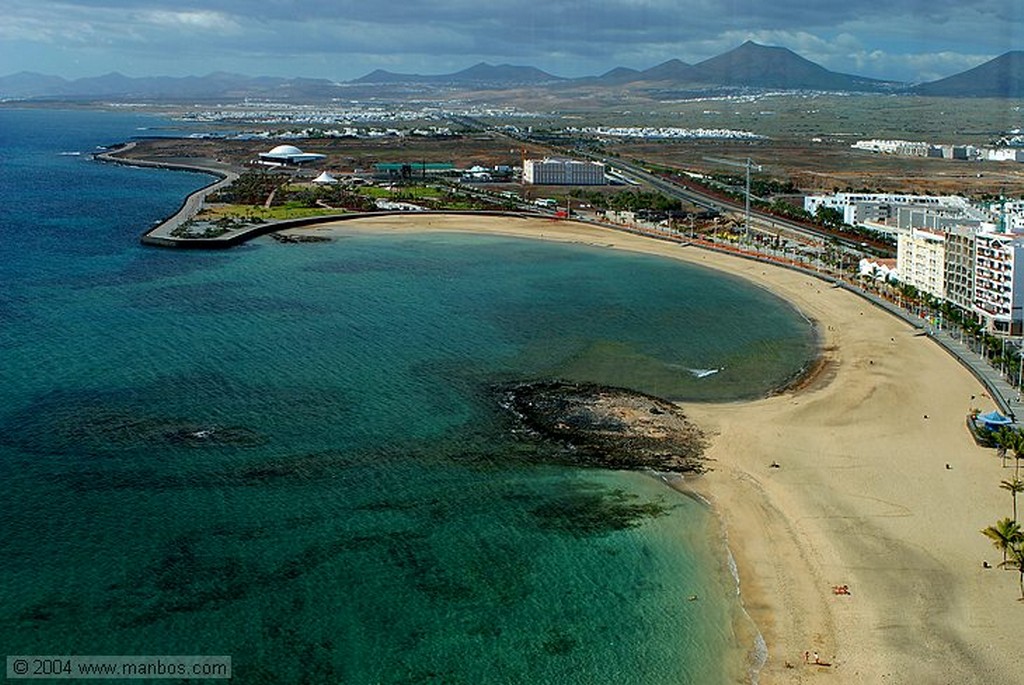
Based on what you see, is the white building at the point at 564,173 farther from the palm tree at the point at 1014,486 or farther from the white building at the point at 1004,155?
the palm tree at the point at 1014,486

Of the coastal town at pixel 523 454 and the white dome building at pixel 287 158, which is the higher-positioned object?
the white dome building at pixel 287 158

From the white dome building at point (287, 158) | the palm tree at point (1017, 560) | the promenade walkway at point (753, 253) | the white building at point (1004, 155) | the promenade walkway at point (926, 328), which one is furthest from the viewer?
the white building at point (1004, 155)

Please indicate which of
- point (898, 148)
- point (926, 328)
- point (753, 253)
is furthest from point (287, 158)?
point (926, 328)

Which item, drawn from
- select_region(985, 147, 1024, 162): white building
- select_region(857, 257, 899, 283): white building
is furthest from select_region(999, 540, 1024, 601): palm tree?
select_region(985, 147, 1024, 162): white building

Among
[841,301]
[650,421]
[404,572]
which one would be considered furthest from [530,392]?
[841,301]

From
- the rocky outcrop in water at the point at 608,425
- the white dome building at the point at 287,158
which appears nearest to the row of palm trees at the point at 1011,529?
the rocky outcrop in water at the point at 608,425

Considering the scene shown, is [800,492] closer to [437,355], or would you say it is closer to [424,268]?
[437,355]
